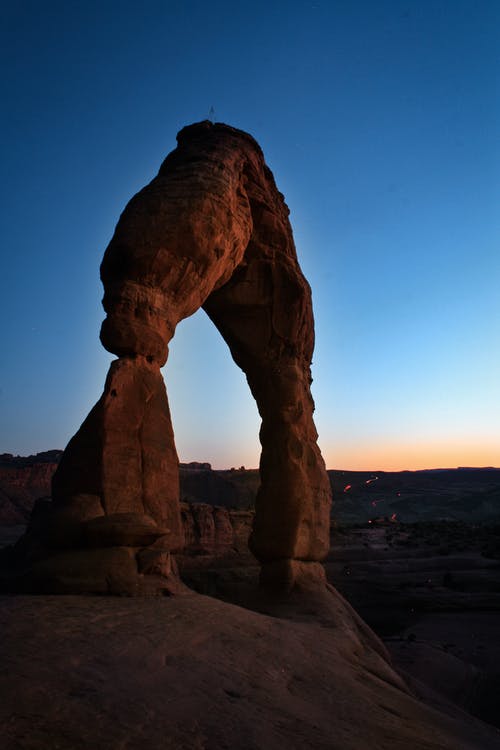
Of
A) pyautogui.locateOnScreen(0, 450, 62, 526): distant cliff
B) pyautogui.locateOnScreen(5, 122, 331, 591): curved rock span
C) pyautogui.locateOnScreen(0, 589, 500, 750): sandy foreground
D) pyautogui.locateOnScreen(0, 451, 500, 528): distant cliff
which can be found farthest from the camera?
pyautogui.locateOnScreen(0, 451, 500, 528): distant cliff

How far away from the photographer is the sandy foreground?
2.11 meters

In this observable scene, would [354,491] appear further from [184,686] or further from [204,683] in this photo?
[184,686]

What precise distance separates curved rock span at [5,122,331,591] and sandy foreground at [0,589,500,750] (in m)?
1.21

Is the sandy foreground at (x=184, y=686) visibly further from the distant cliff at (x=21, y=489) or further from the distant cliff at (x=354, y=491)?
the distant cliff at (x=21, y=489)

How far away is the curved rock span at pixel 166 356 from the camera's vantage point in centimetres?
576

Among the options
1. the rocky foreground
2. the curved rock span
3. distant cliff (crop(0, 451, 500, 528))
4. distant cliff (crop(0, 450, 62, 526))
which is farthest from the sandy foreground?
distant cliff (crop(0, 450, 62, 526))

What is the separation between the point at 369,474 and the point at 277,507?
66.0 meters

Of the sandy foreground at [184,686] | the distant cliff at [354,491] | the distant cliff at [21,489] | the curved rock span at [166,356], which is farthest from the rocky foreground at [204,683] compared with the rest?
the distant cliff at [21,489]

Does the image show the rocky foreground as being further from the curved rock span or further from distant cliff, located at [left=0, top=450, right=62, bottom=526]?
distant cliff, located at [left=0, top=450, right=62, bottom=526]

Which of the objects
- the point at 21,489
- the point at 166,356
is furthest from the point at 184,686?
the point at 21,489

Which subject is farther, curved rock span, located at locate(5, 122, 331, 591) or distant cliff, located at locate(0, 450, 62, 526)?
distant cliff, located at locate(0, 450, 62, 526)

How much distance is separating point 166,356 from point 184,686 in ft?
17.4

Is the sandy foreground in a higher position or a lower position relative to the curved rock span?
lower

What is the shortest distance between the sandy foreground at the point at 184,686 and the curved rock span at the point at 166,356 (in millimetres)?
1206
